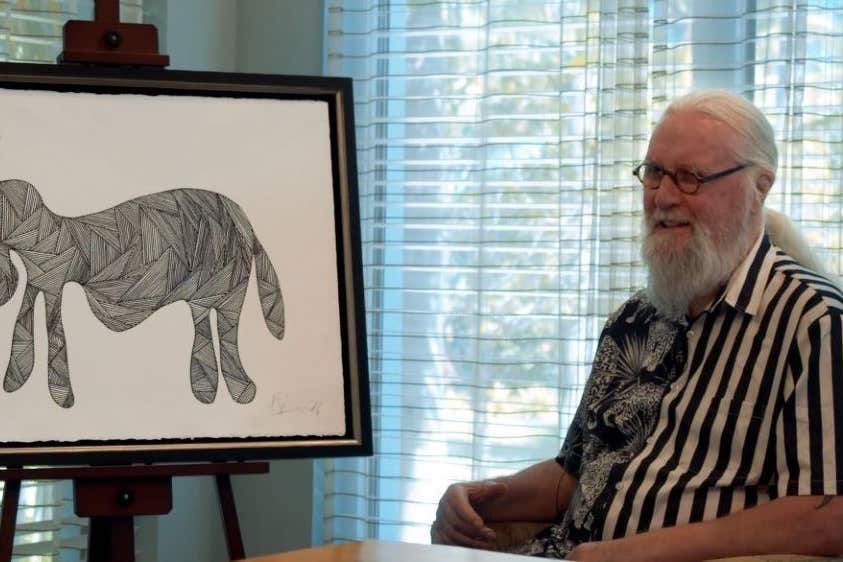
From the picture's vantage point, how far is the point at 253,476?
340cm

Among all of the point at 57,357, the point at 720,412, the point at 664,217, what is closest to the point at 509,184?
the point at 664,217

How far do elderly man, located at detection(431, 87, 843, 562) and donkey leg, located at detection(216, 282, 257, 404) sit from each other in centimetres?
47

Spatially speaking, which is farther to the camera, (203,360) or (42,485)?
(42,485)

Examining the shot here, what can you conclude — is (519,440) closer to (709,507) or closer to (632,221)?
(632,221)

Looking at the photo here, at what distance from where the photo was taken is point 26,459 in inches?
74.2

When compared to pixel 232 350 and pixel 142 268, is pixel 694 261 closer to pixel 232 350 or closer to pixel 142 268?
pixel 232 350

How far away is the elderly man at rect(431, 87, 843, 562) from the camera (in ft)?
6.11

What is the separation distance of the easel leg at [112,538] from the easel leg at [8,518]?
0.48 ft

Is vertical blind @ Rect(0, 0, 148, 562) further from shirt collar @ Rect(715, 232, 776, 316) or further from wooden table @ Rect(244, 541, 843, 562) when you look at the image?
shirt collar @ Rect(715, 232, 776, 316)

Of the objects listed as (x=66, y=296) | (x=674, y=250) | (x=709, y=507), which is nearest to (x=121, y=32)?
(x=66, y=296)

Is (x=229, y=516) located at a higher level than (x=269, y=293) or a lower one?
lower

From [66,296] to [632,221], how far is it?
→ 59.1 inches

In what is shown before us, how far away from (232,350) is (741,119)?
97 cm
